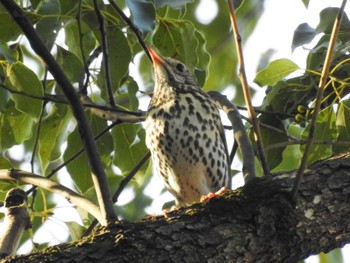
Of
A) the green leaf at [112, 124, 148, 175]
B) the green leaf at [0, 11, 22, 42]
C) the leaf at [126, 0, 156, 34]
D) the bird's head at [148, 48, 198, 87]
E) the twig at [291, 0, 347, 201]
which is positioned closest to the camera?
the twig at [291, 0, 347, 201]

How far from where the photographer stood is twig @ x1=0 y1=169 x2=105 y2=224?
3109 millimetres

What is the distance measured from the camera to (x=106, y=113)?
12.7 feet

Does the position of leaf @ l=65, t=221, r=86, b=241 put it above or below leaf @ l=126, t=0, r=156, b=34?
below

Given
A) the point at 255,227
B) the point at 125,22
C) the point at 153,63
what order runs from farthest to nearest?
the point at 153,63 → the point at 125,22 → the point at 255,227

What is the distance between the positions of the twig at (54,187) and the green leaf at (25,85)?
0.24m

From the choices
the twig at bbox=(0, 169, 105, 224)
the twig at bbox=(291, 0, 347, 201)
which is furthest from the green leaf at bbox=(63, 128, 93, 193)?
the twig at bbox=(291, 0, 347, 201)

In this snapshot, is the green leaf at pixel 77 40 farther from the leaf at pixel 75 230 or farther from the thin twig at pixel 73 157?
the leaf at pixel 75 230

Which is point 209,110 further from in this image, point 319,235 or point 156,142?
point 319,235

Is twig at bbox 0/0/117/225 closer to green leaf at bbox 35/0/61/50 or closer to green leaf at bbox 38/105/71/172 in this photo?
green leaf at bbox 35/0/61/50

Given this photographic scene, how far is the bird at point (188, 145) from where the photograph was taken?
165 inches

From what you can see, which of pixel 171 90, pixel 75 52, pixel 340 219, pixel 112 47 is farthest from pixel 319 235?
pixel 171 90

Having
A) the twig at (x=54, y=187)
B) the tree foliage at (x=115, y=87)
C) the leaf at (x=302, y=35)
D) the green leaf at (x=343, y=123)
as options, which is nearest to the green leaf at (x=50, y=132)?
the tree foliage at (x=115, y=87)

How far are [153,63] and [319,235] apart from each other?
75.3 inches

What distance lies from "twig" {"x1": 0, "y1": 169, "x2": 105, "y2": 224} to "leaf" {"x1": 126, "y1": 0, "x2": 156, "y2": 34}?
2.17 feet
